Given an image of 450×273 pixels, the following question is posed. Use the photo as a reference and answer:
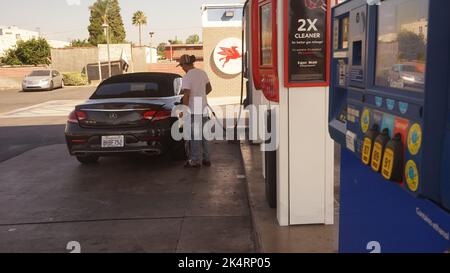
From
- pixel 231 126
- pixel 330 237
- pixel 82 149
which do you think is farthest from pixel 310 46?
pixel 231 126

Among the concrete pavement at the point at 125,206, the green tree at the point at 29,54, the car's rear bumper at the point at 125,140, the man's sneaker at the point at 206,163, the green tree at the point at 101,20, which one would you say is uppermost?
the green tree at the point at 101,20

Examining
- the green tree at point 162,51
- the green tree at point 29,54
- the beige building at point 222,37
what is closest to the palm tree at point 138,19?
the green tree at point 162,51

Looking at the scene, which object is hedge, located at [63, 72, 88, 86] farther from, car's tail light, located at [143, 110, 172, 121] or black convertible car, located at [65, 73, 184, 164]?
car's tail light, located at [143, 110, 172, 121]

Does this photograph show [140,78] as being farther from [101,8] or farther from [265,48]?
[101,8]

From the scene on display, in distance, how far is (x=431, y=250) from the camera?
64.4 inches

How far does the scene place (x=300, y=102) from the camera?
13.0 ft

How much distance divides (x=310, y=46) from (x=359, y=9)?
5.87ft

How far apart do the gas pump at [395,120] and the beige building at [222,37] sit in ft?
46.7

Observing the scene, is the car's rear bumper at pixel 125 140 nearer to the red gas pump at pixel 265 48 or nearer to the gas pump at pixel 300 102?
the red gas pump at pixel 265 48

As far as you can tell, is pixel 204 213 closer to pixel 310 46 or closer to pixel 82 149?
pixel 310 46

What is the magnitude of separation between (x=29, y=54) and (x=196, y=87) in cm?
4435

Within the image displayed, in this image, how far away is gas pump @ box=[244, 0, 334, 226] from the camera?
12.4ft

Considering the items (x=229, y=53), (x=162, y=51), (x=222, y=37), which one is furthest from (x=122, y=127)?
(x=162, y=51)

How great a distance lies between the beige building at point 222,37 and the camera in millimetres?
16500
